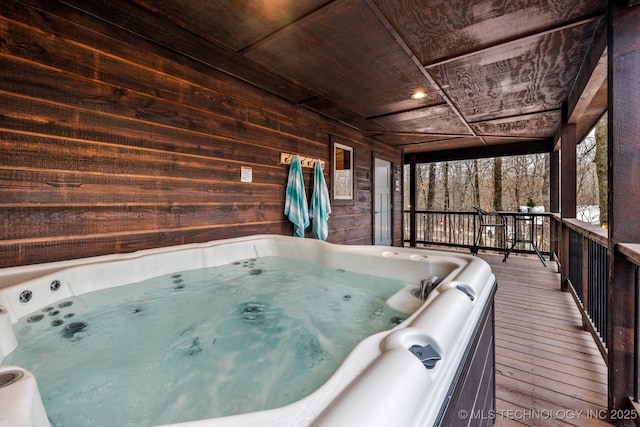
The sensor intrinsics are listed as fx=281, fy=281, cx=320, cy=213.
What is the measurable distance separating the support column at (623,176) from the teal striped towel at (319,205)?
2.44 meters

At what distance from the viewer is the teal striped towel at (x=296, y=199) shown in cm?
308

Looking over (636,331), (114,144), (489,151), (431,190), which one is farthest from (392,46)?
(431,190)

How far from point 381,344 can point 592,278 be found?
2450 mm

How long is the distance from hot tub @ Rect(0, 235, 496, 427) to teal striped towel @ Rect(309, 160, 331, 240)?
4.05ft

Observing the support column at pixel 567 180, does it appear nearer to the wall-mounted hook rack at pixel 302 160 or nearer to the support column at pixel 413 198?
the wall-mounted hook rack at pixel 302 160

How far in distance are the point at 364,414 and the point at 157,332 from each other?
1.05 m

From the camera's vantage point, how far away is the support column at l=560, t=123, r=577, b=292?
3.03m

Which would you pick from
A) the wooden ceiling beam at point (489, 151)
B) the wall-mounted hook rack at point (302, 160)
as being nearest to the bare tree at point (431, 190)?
the wooden ceiling beam at point (489, 151)

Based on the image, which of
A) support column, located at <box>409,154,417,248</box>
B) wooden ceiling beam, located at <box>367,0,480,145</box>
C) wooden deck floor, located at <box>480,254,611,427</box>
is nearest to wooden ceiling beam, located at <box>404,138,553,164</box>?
support column, located at <box>409,154,417,248</box>

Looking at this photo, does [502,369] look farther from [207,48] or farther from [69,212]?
[207,48]

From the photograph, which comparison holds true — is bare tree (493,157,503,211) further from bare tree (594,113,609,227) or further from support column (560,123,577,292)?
support column (560,123,577,292)

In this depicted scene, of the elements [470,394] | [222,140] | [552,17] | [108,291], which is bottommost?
[470,394]

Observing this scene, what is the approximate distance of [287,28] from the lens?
180 cm

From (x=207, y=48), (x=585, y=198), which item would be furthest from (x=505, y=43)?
(x=585, y=198)
